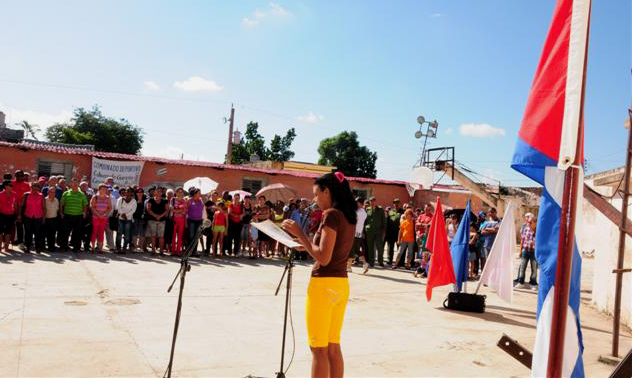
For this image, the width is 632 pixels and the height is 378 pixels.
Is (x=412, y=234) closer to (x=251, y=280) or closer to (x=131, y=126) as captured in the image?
(x=251, y=280)

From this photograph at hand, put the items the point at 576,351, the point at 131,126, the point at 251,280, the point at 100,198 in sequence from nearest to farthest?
the point at 576,351 < the point at 251,280 < the point at 100,198 < the point at 131,126

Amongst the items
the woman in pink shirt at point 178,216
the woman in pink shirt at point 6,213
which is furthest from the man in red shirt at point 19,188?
the woman in pink shirt at point 178,216

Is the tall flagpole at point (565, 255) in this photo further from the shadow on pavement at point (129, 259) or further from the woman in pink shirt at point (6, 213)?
the woman in pink shirt at point (6, 213)

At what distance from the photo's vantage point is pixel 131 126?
1898 inches

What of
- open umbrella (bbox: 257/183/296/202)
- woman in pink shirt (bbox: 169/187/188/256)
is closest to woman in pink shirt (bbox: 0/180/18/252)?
woman in pink shirt (bbox: 169/187/188/256)

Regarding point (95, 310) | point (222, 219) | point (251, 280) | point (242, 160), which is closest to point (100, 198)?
point (222, 219)

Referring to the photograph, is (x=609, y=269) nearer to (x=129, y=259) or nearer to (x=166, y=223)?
(x=129, y=259)

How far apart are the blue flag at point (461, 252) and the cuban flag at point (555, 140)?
5.92 m

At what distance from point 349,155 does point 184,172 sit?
38.1 meters

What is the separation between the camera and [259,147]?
5156cm

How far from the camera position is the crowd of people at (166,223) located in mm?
11273

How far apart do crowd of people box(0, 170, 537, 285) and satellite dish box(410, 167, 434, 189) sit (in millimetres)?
10974

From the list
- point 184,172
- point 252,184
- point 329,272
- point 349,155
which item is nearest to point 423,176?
point 252,184

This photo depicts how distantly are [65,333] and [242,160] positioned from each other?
4397 centimetres
